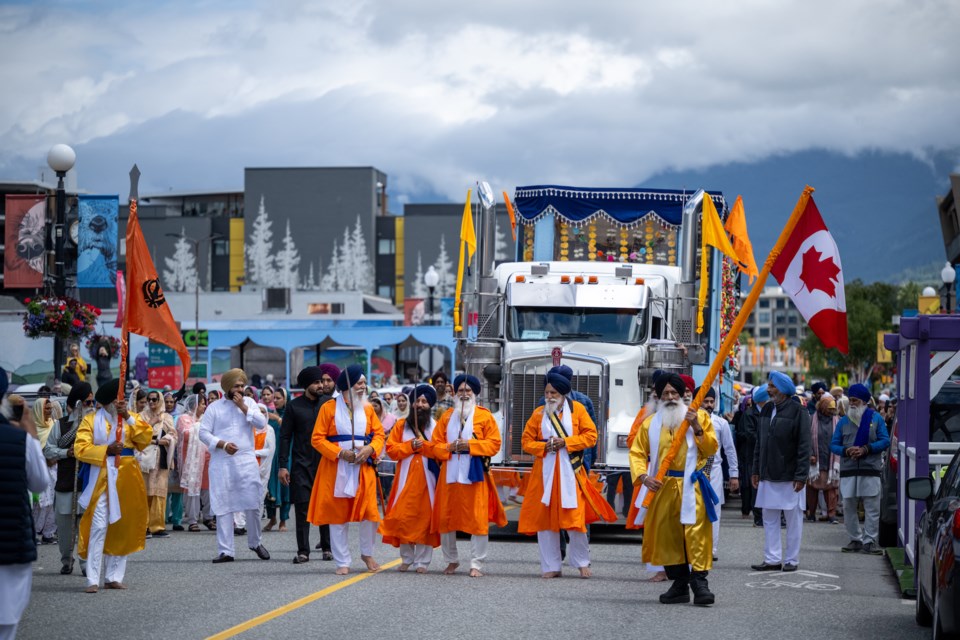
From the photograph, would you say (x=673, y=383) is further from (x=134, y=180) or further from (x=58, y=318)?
(x=58, y=318)

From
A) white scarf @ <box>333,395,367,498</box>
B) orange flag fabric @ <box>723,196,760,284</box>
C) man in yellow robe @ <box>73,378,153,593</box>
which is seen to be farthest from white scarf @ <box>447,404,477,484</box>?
orange flag fabric @ <box>723,196,760,284</box>

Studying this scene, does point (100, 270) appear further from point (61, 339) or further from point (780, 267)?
point (780, 267)

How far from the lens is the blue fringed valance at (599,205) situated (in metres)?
22.6

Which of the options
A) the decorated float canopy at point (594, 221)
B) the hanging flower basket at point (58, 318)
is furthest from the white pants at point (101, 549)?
the hanging flower basket at point (58, 318)

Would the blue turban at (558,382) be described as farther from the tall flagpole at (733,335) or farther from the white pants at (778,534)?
the white pants at (778,534)

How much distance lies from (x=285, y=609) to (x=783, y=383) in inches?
233

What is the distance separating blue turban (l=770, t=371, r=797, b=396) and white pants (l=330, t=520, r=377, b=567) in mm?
4230

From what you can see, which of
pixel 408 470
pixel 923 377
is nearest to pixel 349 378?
pixel 408 470

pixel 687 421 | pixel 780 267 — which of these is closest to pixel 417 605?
pixel 687 421

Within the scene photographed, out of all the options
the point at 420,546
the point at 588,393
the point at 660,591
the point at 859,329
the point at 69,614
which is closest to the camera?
the point at 69,614

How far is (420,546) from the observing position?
47.2 ft

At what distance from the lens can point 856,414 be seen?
1831cm

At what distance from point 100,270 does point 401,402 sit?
5.62 metres

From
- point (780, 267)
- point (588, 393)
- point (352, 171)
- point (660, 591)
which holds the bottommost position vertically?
point (660, 591)
